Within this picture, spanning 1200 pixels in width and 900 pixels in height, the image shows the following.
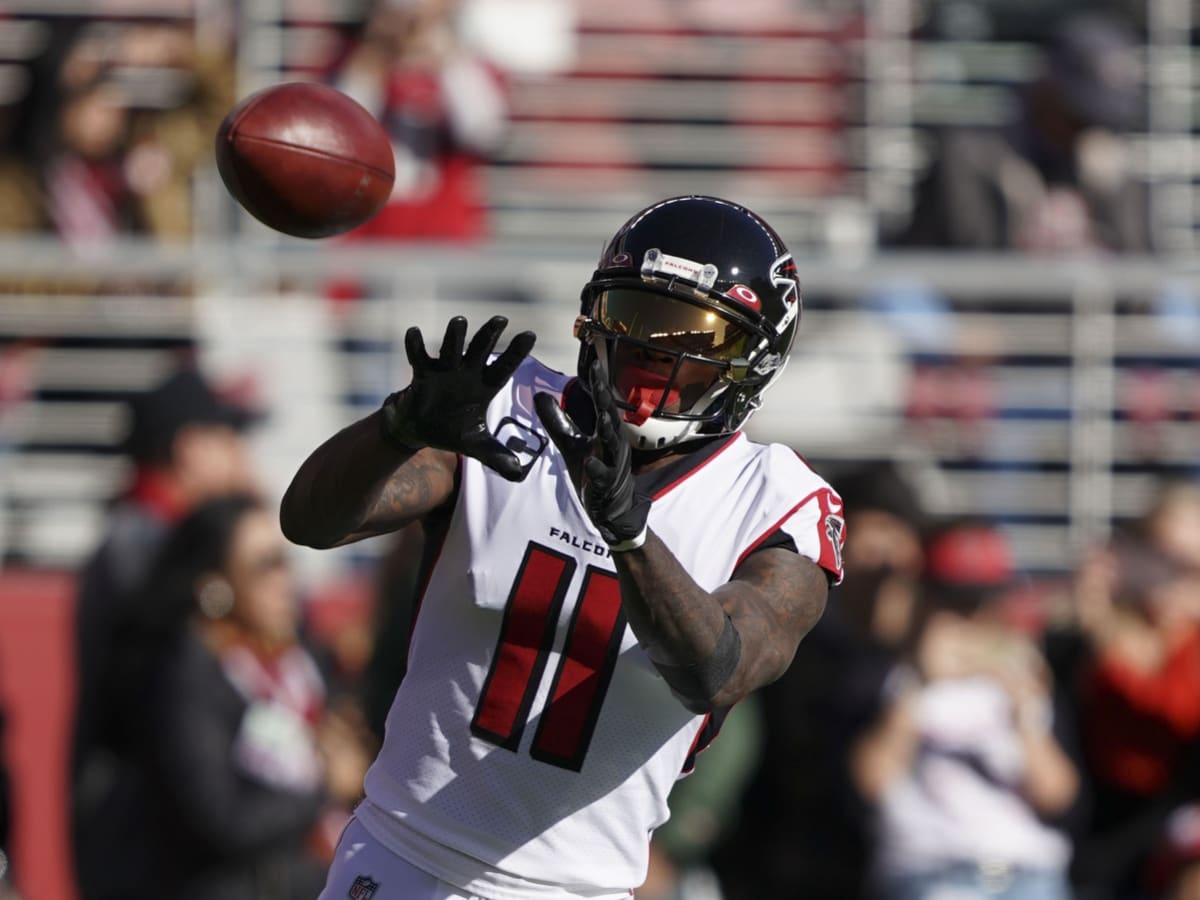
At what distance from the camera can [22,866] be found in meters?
7.66

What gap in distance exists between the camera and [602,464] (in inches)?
118

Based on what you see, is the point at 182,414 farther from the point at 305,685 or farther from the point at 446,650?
the point at 446,650

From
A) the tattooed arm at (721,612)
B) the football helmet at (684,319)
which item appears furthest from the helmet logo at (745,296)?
the tattooed arm at (721,612)

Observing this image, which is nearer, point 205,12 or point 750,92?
point 205,12

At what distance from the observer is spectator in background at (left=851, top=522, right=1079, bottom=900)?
21.0ft

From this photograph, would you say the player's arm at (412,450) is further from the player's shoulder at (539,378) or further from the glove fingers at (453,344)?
the player's shoulder at (539,378)

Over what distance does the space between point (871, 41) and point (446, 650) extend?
7390mm

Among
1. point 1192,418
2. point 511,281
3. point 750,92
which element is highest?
point 750,92

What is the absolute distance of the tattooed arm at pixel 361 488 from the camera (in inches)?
134

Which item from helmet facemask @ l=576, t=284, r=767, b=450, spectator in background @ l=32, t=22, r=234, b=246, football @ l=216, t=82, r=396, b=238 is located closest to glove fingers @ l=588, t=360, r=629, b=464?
helmet facemask @ l=576, t=284, r=767, b=450

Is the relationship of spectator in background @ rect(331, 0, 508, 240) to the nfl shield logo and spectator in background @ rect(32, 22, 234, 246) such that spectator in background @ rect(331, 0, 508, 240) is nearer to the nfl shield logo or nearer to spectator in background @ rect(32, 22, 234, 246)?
spectator in background @ rect(32, 22, 234, 246)

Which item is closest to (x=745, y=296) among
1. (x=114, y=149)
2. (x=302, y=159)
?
(x=302, y=159)

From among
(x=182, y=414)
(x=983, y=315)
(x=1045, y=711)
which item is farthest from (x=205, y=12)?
(x=1045, y=711)

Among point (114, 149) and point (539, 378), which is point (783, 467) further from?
point (114, 149)
